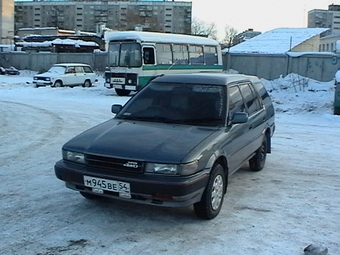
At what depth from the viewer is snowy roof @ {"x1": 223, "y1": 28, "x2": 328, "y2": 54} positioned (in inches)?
1694

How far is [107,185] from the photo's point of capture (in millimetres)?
4816

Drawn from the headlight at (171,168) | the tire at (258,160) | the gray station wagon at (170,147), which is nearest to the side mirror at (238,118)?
the gray station wagon at (170,147)

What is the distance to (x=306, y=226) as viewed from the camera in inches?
199

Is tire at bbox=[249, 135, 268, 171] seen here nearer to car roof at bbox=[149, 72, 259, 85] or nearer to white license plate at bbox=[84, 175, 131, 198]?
car roof at bbox=[149, 72, 259, 85]

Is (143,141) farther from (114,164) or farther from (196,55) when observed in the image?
(196,55)

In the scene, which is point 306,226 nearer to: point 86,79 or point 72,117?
point 72,117

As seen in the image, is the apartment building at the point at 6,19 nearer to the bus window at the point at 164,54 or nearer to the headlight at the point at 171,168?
the bus window at the point at 164,54

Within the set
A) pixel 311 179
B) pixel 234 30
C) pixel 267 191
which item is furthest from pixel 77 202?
pixel 234 30

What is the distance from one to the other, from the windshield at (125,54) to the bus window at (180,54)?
7.60ft

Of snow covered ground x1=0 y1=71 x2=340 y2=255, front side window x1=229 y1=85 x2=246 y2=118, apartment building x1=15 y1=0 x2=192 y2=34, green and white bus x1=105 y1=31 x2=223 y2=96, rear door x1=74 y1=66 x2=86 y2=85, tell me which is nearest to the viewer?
snow covered ground x1=0 y1=71 x2=340 y2=255

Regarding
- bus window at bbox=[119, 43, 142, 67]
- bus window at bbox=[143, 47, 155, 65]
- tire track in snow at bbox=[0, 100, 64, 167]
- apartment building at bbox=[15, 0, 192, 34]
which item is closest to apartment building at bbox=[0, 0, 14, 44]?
apartment building at bbox=[15, 0, 192, 34]

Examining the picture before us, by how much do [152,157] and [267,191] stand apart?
239cm

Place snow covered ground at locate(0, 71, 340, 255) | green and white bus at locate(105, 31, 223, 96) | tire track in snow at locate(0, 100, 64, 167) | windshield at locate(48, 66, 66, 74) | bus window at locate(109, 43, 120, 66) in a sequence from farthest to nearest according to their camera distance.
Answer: windshield at locate(48, 66, 66, 74), bus window at locate(109, 43, 120, 66), green and white bus at locate(105, 31, 223, 96), tire track in snow at locate(0, 100, 64, 167), snow covered ground at locate(0, 71, 340, 255)

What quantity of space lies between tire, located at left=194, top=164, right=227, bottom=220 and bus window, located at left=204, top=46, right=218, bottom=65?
20220 mm
